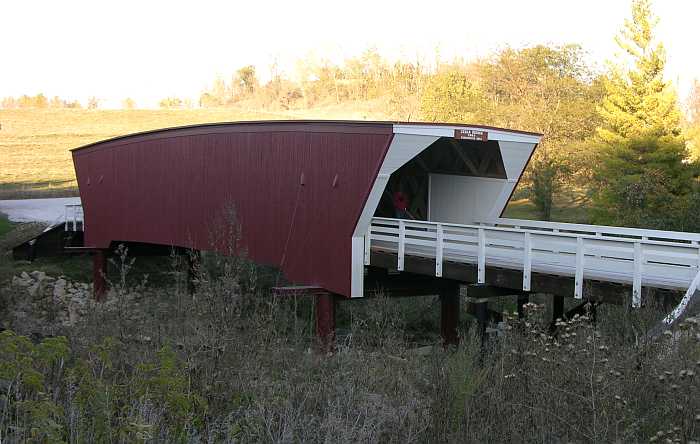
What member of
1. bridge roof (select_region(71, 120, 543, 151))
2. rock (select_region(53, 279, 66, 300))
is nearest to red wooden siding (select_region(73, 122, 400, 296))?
bridge roof (select_region(71, 120, 543, 151))

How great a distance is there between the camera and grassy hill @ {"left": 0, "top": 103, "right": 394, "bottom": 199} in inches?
1907

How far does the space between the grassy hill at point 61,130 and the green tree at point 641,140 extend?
27.0m

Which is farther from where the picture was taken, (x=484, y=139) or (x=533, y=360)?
(x=484, y=139)

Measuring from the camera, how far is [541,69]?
143ft

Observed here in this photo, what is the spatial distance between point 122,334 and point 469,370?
322 centimetres

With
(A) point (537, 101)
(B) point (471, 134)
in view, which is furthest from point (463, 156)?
(A) point (537, 101)

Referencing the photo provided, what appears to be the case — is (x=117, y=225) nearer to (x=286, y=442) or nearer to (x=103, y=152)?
(x=103, y=152)

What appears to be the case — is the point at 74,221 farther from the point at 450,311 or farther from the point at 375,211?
the point at 450,311

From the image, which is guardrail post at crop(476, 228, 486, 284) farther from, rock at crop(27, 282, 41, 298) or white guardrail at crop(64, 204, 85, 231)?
white guardrail at crop(64, 204, 85, 231)

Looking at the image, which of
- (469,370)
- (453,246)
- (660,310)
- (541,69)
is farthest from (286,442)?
(541,69)

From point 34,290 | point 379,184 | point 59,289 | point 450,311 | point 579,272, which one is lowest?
point 59,289

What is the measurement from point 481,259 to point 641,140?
59.1 feet

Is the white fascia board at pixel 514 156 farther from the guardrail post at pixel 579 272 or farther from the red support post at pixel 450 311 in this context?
the guardrail post at pixel 579 272

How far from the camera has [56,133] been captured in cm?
6900
